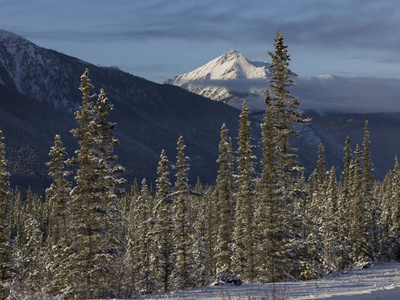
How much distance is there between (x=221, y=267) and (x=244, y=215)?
5.80 m

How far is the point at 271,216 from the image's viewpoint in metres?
30.2

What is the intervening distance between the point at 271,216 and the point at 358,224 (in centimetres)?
1724

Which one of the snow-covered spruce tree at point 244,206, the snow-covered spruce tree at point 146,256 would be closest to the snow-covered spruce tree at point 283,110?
the snow-covered spruce tree at point 244,206

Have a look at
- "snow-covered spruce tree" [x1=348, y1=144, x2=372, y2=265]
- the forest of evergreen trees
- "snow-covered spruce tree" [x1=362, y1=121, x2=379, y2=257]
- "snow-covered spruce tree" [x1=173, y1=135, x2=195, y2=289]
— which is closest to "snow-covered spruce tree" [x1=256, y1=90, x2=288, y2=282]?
the forest of evergreen trees

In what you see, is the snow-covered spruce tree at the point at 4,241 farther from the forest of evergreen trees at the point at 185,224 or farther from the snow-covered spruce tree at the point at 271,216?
the snow-covered spruce tree at the point at 271,216

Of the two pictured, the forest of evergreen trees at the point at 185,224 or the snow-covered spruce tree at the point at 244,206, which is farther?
the snow-covered spruce tree at the point at 244,206

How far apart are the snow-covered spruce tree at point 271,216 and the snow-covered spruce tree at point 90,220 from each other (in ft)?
30.2

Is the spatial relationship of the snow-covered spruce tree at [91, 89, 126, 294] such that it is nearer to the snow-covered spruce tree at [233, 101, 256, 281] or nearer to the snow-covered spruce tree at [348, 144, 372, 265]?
the snow-covered spruce tree at [233, 101, 256, 281]

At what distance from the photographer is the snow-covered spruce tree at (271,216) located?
29156 millimetres

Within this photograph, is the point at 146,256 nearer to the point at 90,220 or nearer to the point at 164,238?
the point at 164,238

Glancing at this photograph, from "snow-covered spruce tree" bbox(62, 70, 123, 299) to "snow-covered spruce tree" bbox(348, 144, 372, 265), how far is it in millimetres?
25386

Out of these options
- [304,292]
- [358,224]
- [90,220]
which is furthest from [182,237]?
[304,292]

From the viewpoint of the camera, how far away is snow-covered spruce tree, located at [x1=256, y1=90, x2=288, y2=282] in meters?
29.2

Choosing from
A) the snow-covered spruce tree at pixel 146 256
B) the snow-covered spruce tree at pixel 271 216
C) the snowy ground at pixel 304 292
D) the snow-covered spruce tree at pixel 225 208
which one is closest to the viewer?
the snowy ground at pixel 304 292
